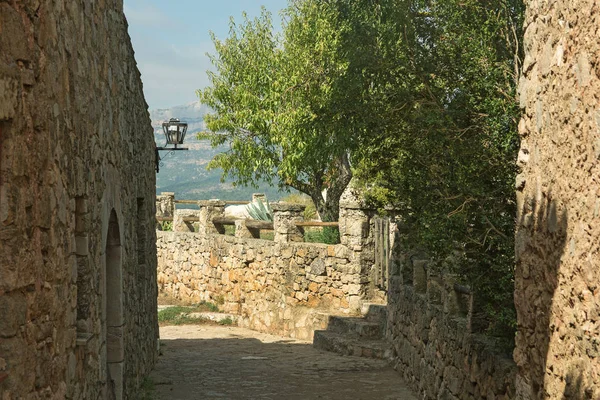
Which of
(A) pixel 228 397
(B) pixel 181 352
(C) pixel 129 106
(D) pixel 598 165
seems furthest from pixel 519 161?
(B) pixel 181 352

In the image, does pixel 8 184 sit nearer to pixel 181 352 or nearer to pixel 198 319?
pixel 181 352

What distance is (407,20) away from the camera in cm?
977

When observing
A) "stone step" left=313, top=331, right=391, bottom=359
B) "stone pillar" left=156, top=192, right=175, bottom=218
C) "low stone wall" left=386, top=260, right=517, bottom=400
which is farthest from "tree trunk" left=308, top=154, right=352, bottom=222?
"low stone wall" left=386, top=260, right=517, bottom=400

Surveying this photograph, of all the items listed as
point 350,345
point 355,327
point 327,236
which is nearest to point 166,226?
point 327,236

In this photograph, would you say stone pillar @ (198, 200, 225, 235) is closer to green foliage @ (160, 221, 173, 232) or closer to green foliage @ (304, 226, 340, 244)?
green foliage @ (304, 226, 340, 244)

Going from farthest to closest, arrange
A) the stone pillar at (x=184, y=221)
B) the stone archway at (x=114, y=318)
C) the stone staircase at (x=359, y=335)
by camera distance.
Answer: the stone pillar at (x=184, y=221)
the stone staircase at (x=359, y=335)
the stone archway at (x=114, y=318)

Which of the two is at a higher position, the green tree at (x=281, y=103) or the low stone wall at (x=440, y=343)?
the green tree at (x=281, y=103)

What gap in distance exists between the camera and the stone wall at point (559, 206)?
4762 mm

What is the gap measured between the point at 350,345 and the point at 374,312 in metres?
1.34

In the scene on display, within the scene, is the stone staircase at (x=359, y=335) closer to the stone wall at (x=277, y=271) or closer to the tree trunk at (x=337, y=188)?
the stone wall at (x=277, y=271)

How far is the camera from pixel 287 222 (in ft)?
57.5

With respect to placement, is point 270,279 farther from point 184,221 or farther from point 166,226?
point 166,226

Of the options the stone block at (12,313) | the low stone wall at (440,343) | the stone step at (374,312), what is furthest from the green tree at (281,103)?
the stone block at (12,313)

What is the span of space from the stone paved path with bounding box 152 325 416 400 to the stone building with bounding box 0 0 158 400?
2592 millimetres
